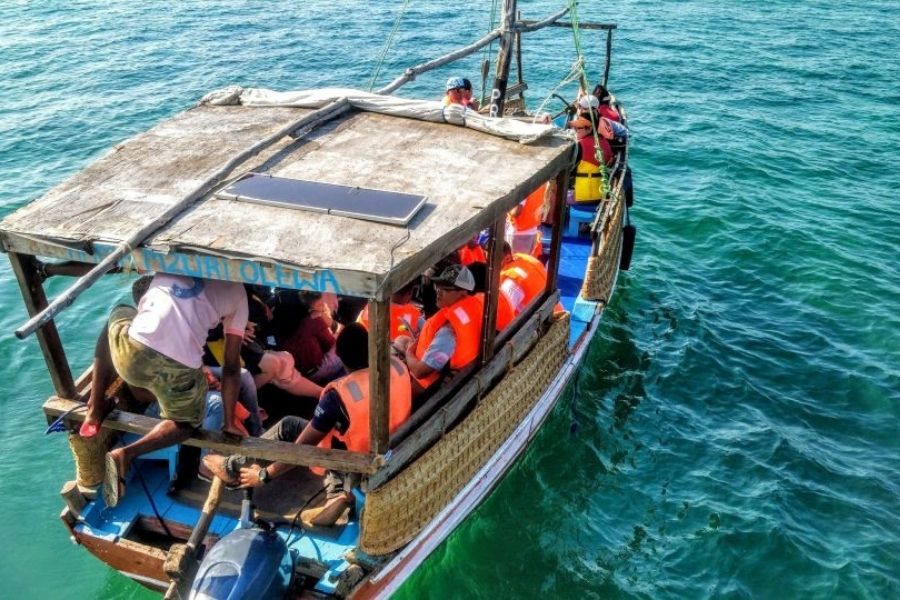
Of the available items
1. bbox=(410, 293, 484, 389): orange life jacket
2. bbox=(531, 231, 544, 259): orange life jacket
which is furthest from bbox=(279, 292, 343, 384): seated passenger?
bbox=(531, 231, 544, 259): orange life jacket

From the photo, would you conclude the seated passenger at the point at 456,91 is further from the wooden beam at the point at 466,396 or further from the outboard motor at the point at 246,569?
the outboard motor at the point at 246,569

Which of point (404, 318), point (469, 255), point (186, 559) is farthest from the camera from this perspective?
point (469, 255)

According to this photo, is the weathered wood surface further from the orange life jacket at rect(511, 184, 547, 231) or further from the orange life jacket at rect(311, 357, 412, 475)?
the orange life jacket at rect(511, 184, 547, 231)

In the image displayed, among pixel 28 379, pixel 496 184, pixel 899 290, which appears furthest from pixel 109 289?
pixel 899 290

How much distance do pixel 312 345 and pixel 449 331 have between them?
1.34 metres

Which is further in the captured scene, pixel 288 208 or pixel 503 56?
pixel 503 56

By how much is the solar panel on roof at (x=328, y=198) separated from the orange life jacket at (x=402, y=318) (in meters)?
1.94

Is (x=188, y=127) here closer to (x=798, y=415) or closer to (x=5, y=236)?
(x=5, y=236)

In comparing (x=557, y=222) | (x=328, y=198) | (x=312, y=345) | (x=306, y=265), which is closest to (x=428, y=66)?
(x=557, y=222)

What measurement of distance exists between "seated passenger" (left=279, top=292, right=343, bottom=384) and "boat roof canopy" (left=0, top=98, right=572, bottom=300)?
138 centimetres

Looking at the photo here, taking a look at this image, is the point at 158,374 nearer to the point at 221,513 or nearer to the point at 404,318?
the point at 221,513

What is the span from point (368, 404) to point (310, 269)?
4.01 ft

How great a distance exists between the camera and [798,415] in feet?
27.9

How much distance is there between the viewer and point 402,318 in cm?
657
